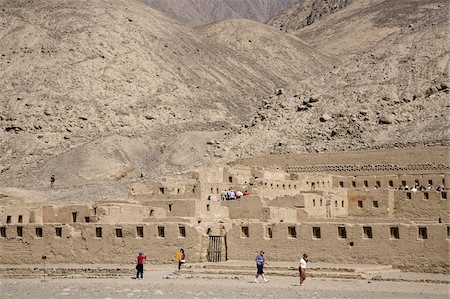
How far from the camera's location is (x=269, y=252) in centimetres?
2892

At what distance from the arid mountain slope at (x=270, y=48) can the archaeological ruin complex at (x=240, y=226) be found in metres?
61.0

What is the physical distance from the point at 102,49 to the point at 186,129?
14.2m

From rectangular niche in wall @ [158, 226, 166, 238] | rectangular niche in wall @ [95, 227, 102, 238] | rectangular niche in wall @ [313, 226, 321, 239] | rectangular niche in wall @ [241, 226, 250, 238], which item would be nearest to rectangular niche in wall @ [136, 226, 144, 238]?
rectangular niche in wall @ [158, 226, 166, 238]

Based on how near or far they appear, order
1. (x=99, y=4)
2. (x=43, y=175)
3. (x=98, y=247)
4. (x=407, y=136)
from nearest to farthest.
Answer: (x=98, y=247) → (x=407, y=136) → (x=43, y=175) → (x=99, y=4)

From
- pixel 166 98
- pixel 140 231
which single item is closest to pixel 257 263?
pixel 140 231

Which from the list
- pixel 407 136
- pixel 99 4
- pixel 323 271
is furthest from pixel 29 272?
Result: pixel 99 4

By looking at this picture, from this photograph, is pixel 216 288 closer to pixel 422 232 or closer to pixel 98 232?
pixel 422 232

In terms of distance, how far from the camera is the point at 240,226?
97.3 feet

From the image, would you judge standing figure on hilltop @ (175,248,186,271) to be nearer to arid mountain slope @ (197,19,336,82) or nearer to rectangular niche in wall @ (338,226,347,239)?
rectangular niche in wall @ (338,226,347,239)

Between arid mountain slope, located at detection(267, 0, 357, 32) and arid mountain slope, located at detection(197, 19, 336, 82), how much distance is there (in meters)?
49.4

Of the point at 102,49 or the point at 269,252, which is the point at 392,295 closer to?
the point at 269,252

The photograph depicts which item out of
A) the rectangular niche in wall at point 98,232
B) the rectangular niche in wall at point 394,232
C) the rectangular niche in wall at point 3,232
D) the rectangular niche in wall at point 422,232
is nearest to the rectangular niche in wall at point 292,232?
the rectangular niche in wall at point 394,232

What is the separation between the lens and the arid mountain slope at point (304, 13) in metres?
168

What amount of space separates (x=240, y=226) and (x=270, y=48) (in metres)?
81.4
